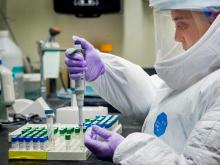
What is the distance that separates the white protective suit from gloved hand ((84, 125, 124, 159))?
5cm

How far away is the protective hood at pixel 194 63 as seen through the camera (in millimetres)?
1051

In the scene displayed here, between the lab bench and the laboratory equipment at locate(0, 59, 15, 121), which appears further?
the laboratory equipment at locate(0, 59, 15, 121)

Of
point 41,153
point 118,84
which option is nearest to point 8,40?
point 118,84

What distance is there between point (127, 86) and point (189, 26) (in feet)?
1.42

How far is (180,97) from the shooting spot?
1151mm

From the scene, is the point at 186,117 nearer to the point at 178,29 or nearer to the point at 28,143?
the point at 178,29

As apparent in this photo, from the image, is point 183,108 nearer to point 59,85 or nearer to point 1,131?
point 1,131

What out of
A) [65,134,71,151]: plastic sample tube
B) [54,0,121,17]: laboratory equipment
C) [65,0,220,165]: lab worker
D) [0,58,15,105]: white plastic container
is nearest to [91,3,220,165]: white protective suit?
[65,0,220,165]: lab worker

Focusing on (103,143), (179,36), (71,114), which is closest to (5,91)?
(71,114)

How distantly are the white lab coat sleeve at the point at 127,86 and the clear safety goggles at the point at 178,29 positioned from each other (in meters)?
0.25

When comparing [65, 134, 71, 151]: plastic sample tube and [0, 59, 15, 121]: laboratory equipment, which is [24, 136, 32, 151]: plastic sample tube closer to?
[65, 134, 71, 151]: plastic sample tube

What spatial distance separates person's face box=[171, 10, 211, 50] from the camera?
3.68 ft

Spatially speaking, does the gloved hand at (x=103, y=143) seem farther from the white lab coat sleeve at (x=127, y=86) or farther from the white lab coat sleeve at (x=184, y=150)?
the white lab coat sleeve at (x=127, y=86)

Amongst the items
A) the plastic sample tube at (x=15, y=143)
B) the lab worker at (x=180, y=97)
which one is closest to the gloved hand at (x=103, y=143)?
the lab worker at (x=180, y=97)
